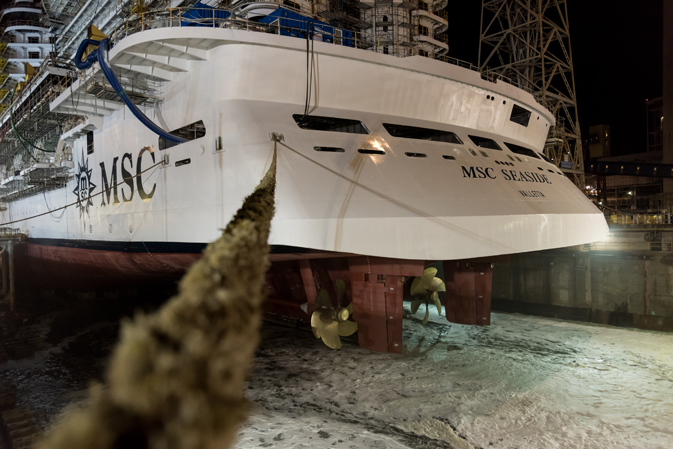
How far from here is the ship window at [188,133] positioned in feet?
31.9

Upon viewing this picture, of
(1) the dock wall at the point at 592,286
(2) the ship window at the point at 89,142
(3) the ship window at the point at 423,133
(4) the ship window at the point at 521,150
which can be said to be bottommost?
(1) the dock wall at the point at 592,286

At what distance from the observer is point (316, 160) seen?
8289 mm

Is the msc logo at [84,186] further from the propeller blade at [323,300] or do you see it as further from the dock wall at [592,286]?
the dock wall at [592,286]

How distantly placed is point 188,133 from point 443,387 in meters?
8.41

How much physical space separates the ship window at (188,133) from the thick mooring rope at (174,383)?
9.06m

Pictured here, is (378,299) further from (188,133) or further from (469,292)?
(188,133)

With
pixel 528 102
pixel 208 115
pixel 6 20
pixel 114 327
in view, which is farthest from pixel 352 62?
pixel 6 20

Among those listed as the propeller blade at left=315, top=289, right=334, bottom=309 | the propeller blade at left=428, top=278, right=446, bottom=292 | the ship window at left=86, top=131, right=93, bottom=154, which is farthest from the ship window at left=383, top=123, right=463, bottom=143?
the ship window at left=86, top=131, right=93, bottom=154

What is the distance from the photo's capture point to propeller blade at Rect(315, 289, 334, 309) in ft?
30.8

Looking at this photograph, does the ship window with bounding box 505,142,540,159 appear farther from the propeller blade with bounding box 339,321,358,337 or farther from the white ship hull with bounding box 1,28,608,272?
the propeller blade with bounding box 339,321,358,337

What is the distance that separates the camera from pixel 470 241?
799 centimetres

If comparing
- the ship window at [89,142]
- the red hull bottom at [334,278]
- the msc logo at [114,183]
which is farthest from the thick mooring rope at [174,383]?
the ship window at [89,142]

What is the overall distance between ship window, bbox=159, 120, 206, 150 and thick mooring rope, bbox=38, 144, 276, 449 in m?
9.06

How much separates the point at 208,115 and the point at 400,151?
4322 millimetres
